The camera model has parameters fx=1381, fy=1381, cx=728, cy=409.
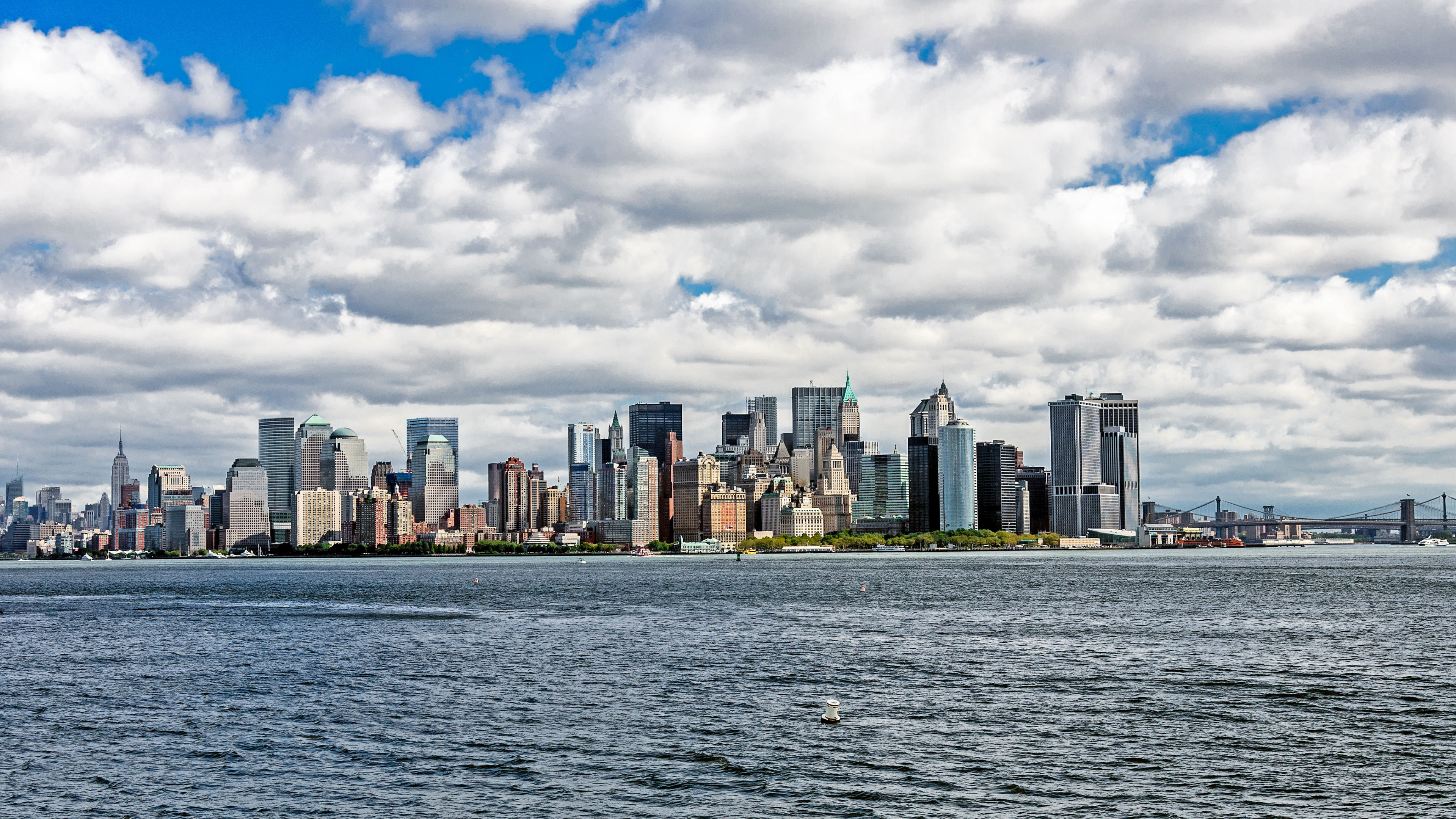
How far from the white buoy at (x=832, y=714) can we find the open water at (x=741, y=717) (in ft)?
2.05

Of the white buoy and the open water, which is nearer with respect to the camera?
the open water

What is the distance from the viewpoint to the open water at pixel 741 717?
39.3 metres

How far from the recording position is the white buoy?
50469mm

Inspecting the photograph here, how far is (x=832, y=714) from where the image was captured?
1989 inches

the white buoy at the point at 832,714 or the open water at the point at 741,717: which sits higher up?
the white buoy at the point at 832,714

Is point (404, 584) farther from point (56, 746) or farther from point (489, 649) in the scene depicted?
point (56, 746)

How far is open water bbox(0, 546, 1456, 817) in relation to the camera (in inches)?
1549

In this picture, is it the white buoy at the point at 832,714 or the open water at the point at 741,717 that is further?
the white buoy at the point at 832,714

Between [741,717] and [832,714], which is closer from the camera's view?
[832,714]

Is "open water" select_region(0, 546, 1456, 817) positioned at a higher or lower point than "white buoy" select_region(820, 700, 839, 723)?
lower

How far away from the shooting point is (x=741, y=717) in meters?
52.4

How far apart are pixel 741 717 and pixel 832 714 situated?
12.5 feet

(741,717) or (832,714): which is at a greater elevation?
(832,714)

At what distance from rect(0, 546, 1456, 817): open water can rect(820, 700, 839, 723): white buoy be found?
625mm
